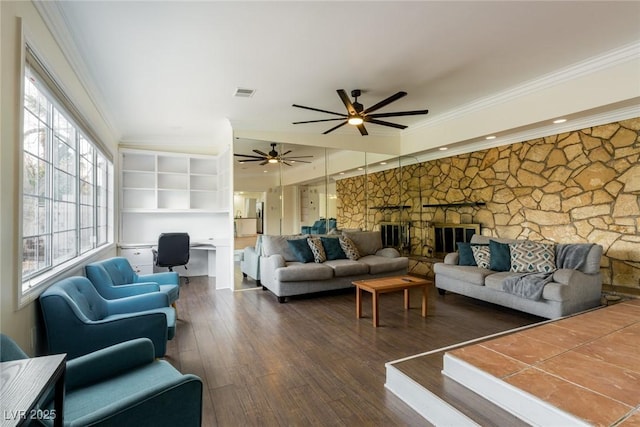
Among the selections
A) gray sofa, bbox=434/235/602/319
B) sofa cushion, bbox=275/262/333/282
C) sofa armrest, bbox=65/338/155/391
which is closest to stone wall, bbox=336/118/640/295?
gray sofa, bbox=434/235/602/319

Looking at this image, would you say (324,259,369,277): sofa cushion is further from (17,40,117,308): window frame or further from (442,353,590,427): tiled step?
(17,40,117,308): window frame

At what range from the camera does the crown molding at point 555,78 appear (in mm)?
3330

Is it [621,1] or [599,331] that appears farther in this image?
[599,331]

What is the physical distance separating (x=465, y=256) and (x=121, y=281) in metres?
4.54

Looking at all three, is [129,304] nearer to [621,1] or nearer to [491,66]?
[491,66]

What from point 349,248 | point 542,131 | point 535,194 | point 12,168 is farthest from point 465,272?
point 12,168

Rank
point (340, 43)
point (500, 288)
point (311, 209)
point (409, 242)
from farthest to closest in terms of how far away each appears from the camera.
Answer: point (409, 242), point (311, 209), point (500, 288), point (340, 43)

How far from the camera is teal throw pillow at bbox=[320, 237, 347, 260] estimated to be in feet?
17.8

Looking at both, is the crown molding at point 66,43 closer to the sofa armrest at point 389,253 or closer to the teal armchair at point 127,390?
the teal armchair at point 127,390

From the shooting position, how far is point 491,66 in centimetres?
363

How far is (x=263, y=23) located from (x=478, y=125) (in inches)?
143

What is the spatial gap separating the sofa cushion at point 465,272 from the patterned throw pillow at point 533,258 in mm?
351

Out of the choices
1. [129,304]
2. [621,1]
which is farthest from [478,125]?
[129,304]

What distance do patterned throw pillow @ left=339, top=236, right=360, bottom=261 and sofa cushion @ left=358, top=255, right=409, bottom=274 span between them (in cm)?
12
